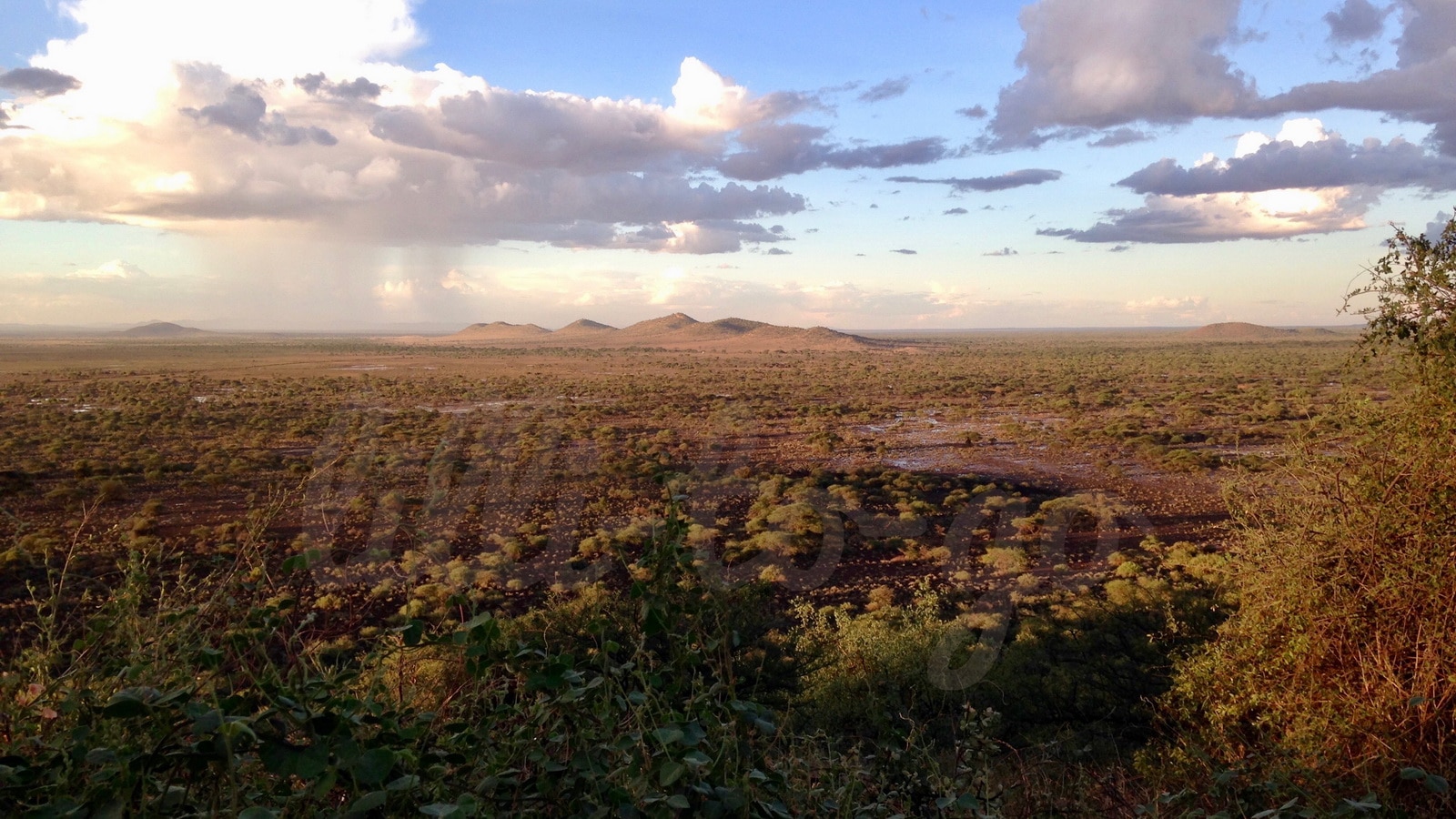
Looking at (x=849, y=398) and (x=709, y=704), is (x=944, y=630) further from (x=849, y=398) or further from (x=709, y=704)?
(x=849, y=398)

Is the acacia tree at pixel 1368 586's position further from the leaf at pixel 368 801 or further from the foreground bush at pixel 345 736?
the leaf at pixel 368 801

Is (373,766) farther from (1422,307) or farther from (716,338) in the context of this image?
(716,338)

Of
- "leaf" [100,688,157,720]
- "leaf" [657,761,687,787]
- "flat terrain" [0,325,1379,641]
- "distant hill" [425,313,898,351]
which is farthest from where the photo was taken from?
"distant hill" [425,313,898,351]

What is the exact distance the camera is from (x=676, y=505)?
259cm

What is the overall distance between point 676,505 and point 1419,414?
301 inches

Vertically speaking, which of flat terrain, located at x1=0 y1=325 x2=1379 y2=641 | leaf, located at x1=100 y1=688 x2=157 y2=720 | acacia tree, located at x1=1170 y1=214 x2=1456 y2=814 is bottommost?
flat terrain, located at x1=0 y1=325 x2=1379 y2=641

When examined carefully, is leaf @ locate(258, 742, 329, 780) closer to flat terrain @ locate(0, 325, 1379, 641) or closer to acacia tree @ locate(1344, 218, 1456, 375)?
flat terrain @ locate(0, 325, 1379, 641)

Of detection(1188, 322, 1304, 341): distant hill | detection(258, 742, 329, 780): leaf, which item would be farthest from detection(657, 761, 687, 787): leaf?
detection(1188, 322, 1304, 341): distant hill

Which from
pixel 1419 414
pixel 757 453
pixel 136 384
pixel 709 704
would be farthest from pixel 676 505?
pixel 136 384

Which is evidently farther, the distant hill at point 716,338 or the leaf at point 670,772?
the distant hill at point 716,338

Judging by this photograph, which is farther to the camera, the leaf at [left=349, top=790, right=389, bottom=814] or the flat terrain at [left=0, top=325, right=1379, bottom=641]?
the flat terrain at [left=0, top=325, right=1379, bottom=641]

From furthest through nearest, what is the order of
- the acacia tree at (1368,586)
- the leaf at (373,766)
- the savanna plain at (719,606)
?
the acacia tree at (1368,586) → the savanna plain at (719,606) → the leaf at (373,766)

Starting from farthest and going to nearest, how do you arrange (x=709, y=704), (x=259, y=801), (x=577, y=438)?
1. (x=577, y=438)
2. (x=709, y=704)
3. (x=259, y=801)

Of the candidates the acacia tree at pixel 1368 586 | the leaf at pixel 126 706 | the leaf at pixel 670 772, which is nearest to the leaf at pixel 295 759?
the leaf at pixel 126 706
